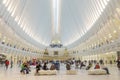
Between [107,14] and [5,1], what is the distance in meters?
12.1

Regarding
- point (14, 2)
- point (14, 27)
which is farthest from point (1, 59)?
point (14, 2)

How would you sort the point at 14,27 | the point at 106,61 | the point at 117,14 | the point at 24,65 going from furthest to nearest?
the point at 106,61, the point at 14,27, the point at 117,14, the point at 24,65

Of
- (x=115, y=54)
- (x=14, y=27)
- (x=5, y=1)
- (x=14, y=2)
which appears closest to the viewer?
(x=5, y=1)

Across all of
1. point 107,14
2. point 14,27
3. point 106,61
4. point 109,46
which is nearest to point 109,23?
point 107,14

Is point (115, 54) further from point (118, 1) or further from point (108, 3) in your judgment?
point (118, 1)

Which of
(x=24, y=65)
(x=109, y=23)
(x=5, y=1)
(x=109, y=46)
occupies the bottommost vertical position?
(x=24, y=65)

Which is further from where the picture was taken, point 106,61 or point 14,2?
point 106,61

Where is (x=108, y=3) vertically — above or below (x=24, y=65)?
above

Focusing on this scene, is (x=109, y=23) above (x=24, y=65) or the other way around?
above

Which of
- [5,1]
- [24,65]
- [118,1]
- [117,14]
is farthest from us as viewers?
[5,1]

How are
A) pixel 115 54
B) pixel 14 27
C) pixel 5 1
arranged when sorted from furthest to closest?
pixel 14 27 → pixel 115 54 → pixel 5 1

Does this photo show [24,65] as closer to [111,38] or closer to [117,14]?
[117,14]

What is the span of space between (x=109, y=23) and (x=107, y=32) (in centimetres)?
440

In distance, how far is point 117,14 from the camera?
89.9ft
